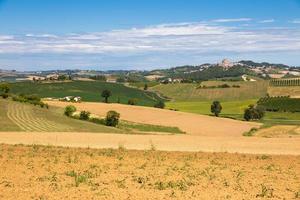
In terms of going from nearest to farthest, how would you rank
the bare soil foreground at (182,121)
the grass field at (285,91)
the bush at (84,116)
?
the bare soil foreground at (182,121) → the bush at (84,116) → the grass field at (285,91)

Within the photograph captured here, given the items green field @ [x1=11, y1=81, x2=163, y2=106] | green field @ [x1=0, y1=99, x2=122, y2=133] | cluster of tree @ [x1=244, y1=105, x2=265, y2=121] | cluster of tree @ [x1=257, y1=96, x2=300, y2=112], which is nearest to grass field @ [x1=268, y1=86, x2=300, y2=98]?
cluster of tree @ [x1=257, y1=96, x2=300, y2=112]

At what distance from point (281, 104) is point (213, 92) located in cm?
4279

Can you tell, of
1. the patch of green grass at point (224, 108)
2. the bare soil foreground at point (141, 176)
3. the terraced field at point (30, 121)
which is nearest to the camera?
the bare soil foreground at point (141, 176)

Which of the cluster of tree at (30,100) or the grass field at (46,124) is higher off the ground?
the cluster of tree at (30,100)

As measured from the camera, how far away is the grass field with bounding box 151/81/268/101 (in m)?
156

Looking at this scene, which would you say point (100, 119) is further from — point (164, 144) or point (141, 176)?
point (141, 176)

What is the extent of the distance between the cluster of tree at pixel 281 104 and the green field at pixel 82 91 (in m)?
30.6

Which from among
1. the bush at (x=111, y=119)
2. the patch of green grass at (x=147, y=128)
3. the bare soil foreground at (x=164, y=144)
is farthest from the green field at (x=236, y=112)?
the bare soil foreground at (x=164, y=144)

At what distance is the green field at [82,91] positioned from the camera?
133750mm

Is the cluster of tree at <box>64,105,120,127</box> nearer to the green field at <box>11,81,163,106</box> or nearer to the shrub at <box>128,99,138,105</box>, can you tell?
the shrub at <box>128,99,138,105</box>

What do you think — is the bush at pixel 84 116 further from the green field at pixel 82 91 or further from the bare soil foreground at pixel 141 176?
the bare soil foreground at pixel 141 176

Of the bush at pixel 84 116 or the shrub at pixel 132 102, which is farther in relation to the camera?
the shrub at pixel 132 102

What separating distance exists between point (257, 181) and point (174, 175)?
3.34 metres

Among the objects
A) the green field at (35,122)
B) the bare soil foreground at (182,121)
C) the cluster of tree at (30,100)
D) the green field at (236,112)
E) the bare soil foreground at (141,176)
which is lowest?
the green field at (236,112)
